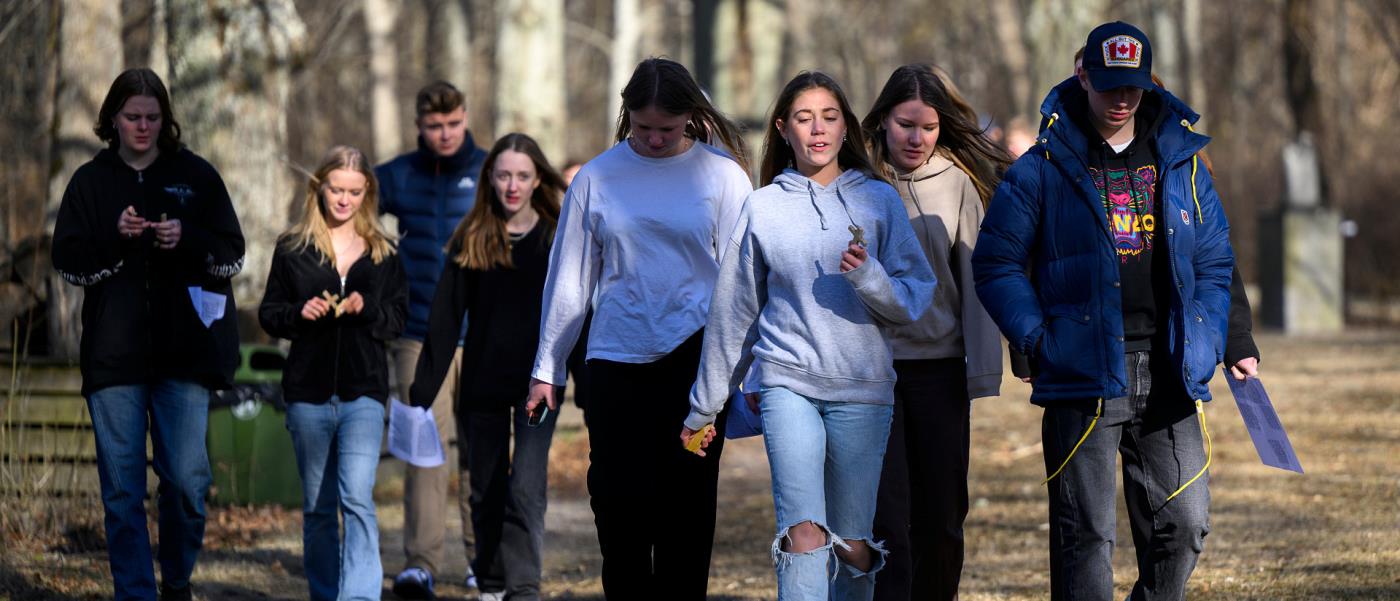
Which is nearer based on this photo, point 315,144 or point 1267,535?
point 1267,535

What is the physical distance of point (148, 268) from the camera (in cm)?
652

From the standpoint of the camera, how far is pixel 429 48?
1652 inches

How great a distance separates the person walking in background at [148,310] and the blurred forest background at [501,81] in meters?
2.31

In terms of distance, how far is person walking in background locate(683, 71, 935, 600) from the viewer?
15.9ft

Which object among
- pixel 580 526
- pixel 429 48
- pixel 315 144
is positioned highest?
pixel 429 48

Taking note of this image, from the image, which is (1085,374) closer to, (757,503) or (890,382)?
(890,382)

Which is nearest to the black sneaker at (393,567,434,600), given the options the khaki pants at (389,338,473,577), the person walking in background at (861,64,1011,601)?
the khaki pants at (389,338,473,577)

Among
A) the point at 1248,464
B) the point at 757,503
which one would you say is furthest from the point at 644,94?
the point at 1248,464

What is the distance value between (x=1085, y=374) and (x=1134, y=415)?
0.77 feet

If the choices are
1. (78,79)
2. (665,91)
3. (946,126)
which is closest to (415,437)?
(665,91)

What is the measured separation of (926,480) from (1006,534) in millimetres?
3164

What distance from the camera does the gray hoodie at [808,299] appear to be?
488cm

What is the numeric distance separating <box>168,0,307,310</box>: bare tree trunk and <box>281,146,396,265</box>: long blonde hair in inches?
173

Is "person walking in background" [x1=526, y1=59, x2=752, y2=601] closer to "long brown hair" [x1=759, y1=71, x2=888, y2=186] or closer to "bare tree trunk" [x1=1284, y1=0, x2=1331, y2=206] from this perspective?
"long brown hair" [x1=759, y1=71, x2=888, y2=186]
